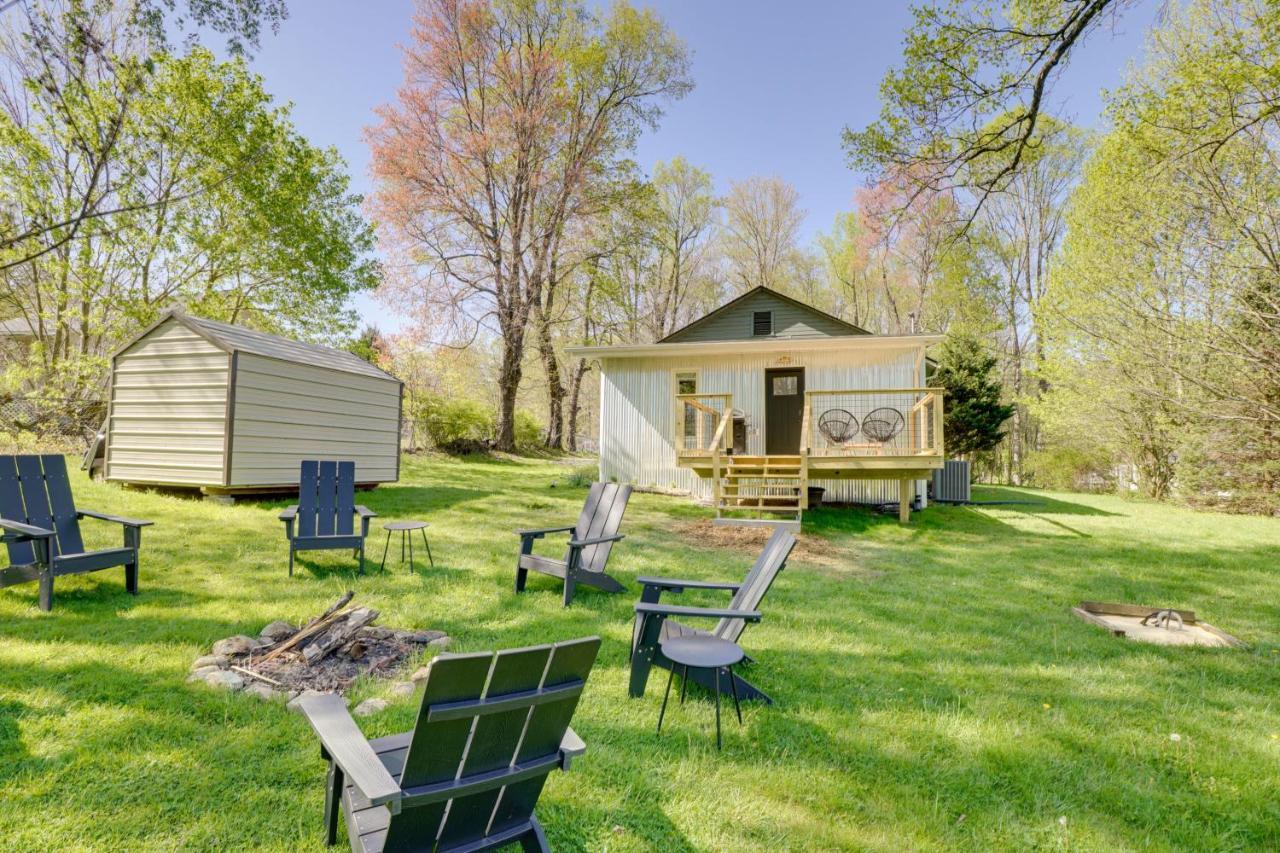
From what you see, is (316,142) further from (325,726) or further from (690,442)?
(325,726)

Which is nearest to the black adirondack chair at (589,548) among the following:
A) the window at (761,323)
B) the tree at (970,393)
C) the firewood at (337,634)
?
the firewood at (337,634)

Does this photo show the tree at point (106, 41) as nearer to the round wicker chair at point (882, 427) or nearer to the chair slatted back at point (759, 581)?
the chair slatted back at point (759, 581)

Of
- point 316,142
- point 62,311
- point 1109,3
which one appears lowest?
point 62,311

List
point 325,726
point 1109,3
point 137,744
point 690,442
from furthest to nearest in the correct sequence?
point 690,442 < point 1109,3 < point 137,744 < point 325,726

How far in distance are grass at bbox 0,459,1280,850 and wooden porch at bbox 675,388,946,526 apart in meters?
2.86

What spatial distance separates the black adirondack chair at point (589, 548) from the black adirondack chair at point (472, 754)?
2954mm

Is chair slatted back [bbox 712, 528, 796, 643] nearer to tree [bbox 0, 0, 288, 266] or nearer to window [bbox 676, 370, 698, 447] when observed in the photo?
tree [bbox 0, 0, 288, 266]

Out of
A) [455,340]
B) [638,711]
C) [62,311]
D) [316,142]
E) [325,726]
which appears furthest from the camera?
[455,340]

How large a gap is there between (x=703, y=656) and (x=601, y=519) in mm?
2661

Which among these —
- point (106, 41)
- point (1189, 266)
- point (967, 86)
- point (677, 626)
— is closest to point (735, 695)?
point (677, 626)

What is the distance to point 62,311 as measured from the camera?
1360cm

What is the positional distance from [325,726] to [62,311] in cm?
1805

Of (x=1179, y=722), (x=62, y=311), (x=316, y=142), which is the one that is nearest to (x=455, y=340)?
(x=316, y=142)

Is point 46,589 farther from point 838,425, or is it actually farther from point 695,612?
point 838,425
